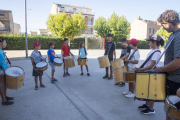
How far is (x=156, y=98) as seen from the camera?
6.70 ft

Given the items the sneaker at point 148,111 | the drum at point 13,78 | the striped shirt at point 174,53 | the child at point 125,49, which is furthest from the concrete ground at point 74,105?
the striped shirt at point 174,53

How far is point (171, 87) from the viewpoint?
1.88m

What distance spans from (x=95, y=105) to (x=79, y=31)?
26894 millimetres

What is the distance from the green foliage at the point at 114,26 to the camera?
115 feet

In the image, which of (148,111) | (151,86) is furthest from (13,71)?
(148,111)

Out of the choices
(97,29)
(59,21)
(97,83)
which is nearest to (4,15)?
(59,21)

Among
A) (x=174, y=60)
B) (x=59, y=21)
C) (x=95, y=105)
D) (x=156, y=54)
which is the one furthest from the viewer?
(x=59, y=21)

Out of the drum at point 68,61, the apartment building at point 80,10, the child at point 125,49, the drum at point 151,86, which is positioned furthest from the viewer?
the apartment building at point 80,10

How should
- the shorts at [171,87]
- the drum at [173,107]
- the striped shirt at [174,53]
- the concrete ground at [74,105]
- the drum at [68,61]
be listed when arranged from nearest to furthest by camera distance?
the drum at [173,107], the striped shirt at [174,53], the shorts at [171,87], the concrete ground at [74,105], the drum at [68,61]

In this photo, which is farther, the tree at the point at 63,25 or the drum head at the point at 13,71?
the tree at the point at 63,25

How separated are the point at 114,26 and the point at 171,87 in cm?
3539

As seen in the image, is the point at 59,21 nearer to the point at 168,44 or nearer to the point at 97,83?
the point at 97,83

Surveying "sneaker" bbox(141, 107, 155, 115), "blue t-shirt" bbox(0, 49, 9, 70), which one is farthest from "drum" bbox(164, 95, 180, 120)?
"blue t-shirt" bbox(0, 49, 9, 70)

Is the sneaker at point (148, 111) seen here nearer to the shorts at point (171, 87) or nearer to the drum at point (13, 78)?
the shorts at point (171, 87)
